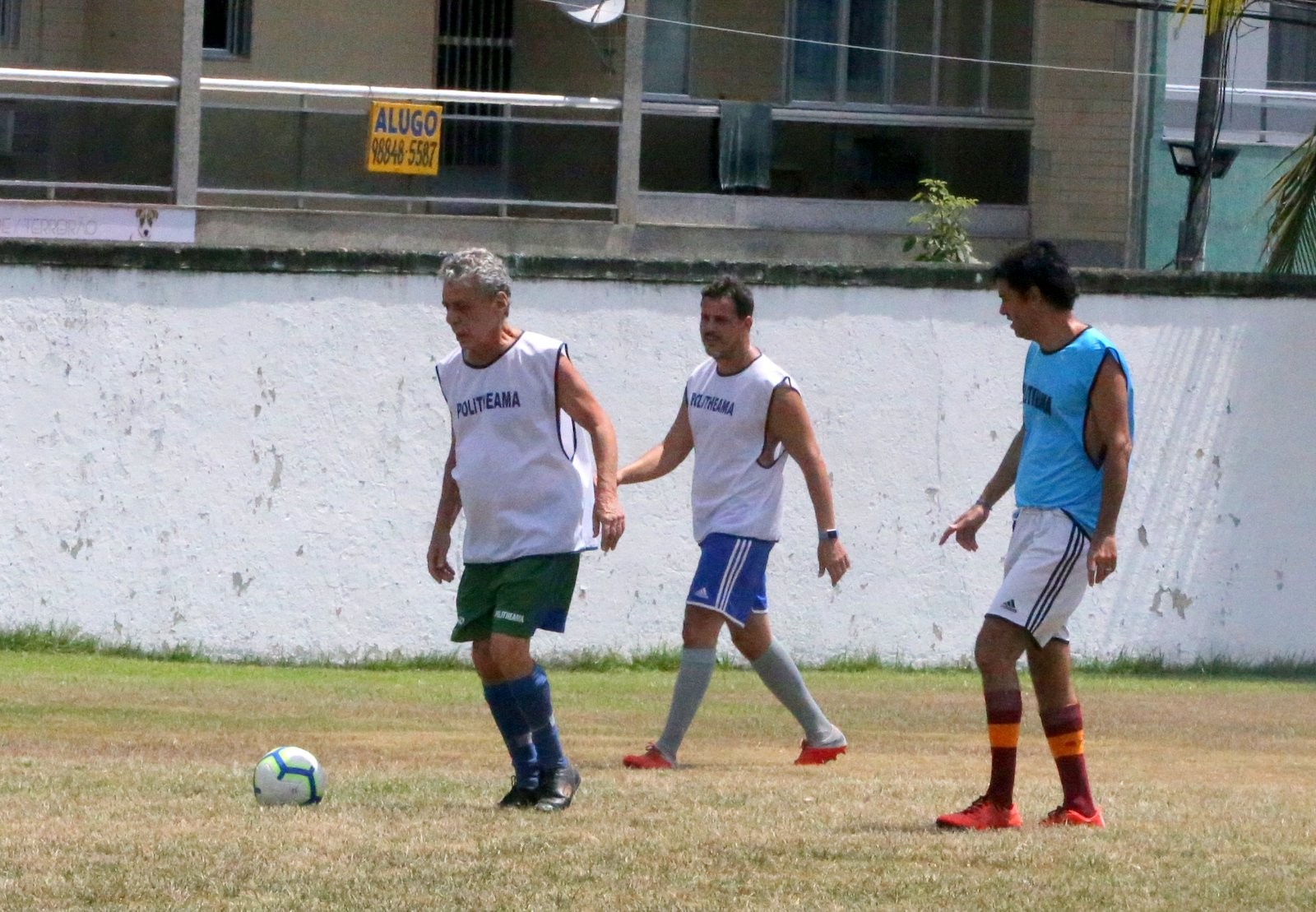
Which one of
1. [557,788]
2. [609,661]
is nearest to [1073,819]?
[557,788]

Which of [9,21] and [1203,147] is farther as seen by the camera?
[9,21]

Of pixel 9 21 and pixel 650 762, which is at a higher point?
pixel 9 21

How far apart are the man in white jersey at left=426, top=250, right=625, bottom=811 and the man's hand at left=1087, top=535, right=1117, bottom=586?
60.2 inches

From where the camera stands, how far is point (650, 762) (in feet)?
26.8

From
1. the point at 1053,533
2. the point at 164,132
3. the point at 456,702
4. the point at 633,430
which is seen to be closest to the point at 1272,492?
the point at 633,430

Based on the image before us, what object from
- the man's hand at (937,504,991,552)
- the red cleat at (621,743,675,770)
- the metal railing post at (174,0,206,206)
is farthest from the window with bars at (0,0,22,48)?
the man's hand at (937,504,991,552)

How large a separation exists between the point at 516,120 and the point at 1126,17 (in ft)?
22.5

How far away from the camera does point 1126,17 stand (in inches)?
873

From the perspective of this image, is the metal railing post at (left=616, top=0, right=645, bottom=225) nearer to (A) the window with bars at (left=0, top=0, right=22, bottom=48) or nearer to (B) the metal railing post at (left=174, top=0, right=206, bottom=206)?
(B) the metal railing post at (left=174, top=0, right=206, bottom=206)

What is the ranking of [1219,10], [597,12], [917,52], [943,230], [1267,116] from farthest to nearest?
[917,52] < [1267,116] < [597,12] < [943,230] < [1219,10]

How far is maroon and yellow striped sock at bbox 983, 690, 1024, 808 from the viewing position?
6387mm

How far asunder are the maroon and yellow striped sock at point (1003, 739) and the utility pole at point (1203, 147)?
14090mm

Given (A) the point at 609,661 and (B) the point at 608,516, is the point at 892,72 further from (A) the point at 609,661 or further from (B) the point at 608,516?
(B) the point at 608,516

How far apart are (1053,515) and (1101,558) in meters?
0.25
